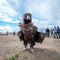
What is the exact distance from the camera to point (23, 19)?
15188mm

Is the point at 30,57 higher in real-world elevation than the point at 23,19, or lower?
lower

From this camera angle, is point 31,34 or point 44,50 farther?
point 44,50

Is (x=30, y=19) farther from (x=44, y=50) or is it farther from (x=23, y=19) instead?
(x=44, y=50)

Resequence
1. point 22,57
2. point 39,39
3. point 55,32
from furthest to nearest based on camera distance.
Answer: point 55,32 < point 39,39 < point 22,57

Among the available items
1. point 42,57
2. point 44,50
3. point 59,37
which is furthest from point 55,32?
point 42,57

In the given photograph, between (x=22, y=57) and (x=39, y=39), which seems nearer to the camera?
(x=22, y=57)

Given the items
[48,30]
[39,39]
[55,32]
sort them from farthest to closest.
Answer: [48,30] < [55,32] < [39,39]

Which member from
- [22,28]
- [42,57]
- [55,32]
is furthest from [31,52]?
[55,32]

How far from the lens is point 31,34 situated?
50.1 feet

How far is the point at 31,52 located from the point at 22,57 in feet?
4.33

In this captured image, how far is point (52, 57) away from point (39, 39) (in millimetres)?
1477

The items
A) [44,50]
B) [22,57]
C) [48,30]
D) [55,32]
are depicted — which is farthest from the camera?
[48,30]

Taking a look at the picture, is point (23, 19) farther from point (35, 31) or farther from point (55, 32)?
point (55, 32)

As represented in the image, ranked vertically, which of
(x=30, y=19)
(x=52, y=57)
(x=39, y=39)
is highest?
(x=30, y=19)
